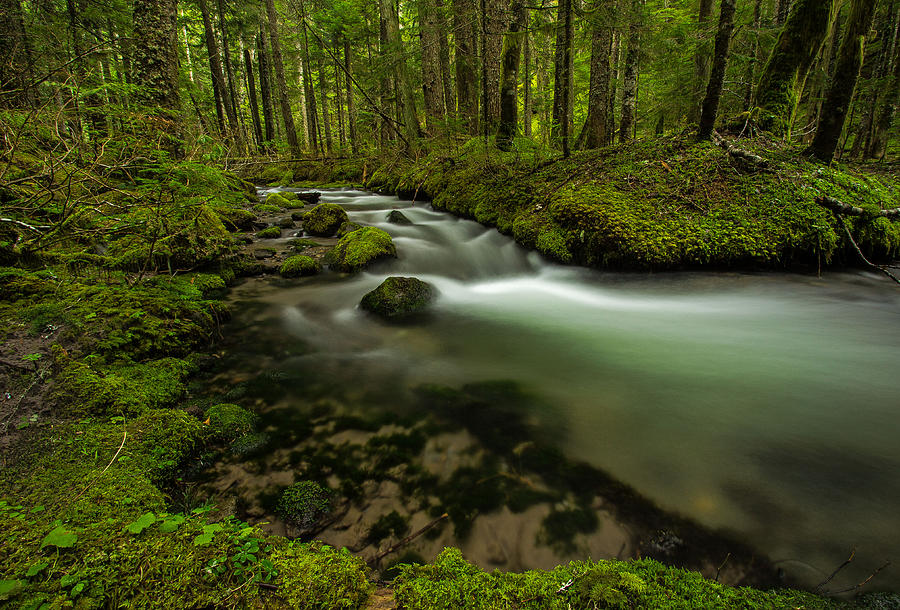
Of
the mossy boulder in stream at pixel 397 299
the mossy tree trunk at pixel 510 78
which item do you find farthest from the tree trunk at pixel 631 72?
the mossy boulder in stream at pixel 397 299

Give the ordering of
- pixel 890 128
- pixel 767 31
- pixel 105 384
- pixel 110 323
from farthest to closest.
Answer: pixel 890 128 < pixel 767 31 < pixel 110 323 < pixel 105 384

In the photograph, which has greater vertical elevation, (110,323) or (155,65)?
(155,65)

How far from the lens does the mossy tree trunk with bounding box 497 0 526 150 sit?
23.2 ft

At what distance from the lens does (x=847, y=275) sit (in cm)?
487

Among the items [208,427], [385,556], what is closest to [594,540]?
[385,556]

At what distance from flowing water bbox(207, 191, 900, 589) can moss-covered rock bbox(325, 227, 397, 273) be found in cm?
29

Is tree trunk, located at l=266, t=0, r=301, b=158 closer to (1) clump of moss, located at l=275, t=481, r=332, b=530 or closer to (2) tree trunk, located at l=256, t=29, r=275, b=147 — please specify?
(2) tree trunk, located at l=256, t=29, r=275, b=147

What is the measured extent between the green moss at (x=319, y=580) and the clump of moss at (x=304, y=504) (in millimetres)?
715

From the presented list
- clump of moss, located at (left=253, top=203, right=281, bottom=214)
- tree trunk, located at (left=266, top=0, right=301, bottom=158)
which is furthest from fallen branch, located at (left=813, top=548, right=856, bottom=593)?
tree trunk, located at (left=266, top=0, right=301, bottom=158)

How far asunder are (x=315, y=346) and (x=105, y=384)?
1.97 m

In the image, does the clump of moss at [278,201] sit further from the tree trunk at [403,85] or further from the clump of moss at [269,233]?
the tree trunk at [403,85]

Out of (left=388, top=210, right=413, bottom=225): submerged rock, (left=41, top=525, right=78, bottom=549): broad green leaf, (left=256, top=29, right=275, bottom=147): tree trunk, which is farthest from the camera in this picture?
(left=256, top=29, right=275, bottom=147): tree trunk

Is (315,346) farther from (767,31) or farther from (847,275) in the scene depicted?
(767,31)

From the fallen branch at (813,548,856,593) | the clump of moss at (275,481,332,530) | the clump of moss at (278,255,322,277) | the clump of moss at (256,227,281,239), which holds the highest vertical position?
the clump of moss at (256,227,281,239)
